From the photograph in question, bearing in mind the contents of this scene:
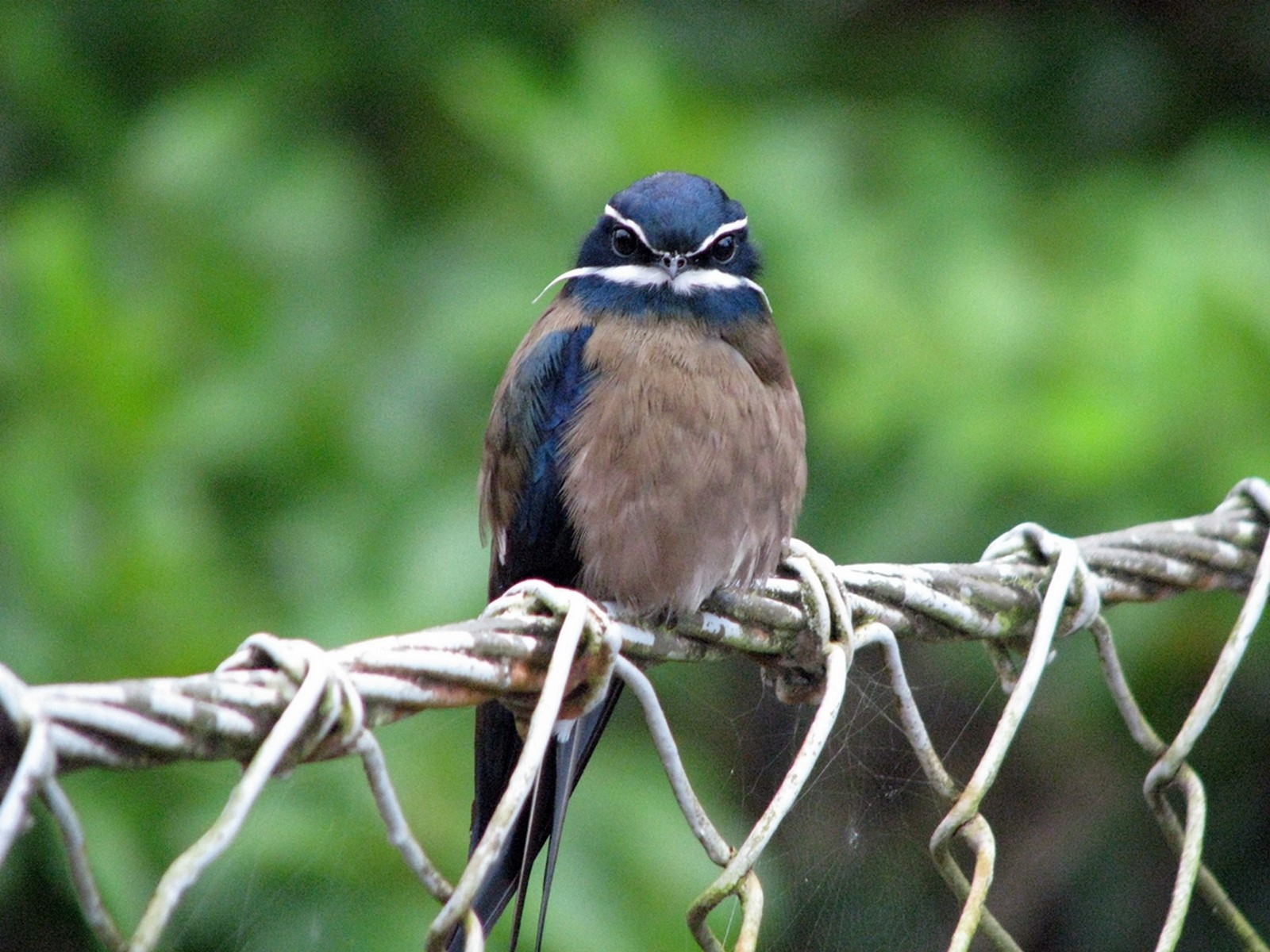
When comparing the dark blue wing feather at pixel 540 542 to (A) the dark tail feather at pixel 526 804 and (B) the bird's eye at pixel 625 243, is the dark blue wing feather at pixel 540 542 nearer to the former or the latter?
(A) the dark tail feather at pixel 526 804

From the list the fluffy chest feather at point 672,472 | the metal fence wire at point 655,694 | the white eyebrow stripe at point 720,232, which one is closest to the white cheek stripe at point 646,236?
the white eyebrow stripe at point 720,232

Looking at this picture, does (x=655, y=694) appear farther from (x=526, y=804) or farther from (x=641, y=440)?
(x=641, y=440)

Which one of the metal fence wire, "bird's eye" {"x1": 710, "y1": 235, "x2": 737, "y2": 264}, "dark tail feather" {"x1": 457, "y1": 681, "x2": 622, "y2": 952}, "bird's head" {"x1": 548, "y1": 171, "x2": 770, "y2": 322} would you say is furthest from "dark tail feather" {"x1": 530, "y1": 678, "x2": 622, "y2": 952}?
"bird's eye" {"x1": 710, "y1": 235, "x2": 737, "y2": 264}

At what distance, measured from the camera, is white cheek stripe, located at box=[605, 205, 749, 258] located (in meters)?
2.74

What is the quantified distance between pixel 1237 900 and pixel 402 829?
2.93 meters

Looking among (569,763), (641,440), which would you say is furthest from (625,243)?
(569,763)

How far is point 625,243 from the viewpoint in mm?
2775

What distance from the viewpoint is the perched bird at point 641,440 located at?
243 centimetres

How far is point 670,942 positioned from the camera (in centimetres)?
300

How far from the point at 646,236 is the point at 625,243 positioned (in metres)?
0.06

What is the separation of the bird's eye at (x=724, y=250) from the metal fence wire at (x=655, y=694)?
751mm

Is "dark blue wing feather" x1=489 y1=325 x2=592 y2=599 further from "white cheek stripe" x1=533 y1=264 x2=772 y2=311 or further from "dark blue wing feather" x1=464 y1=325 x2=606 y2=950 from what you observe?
"white cheek stripe" x1=533 y1=264 x2=772 y2=311

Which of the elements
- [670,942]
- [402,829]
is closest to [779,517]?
[670,942]

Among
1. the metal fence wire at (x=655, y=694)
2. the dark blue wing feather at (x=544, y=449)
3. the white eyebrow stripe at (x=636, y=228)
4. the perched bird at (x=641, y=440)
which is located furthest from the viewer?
the white eyebrow stripe at (x=636, y=228)
